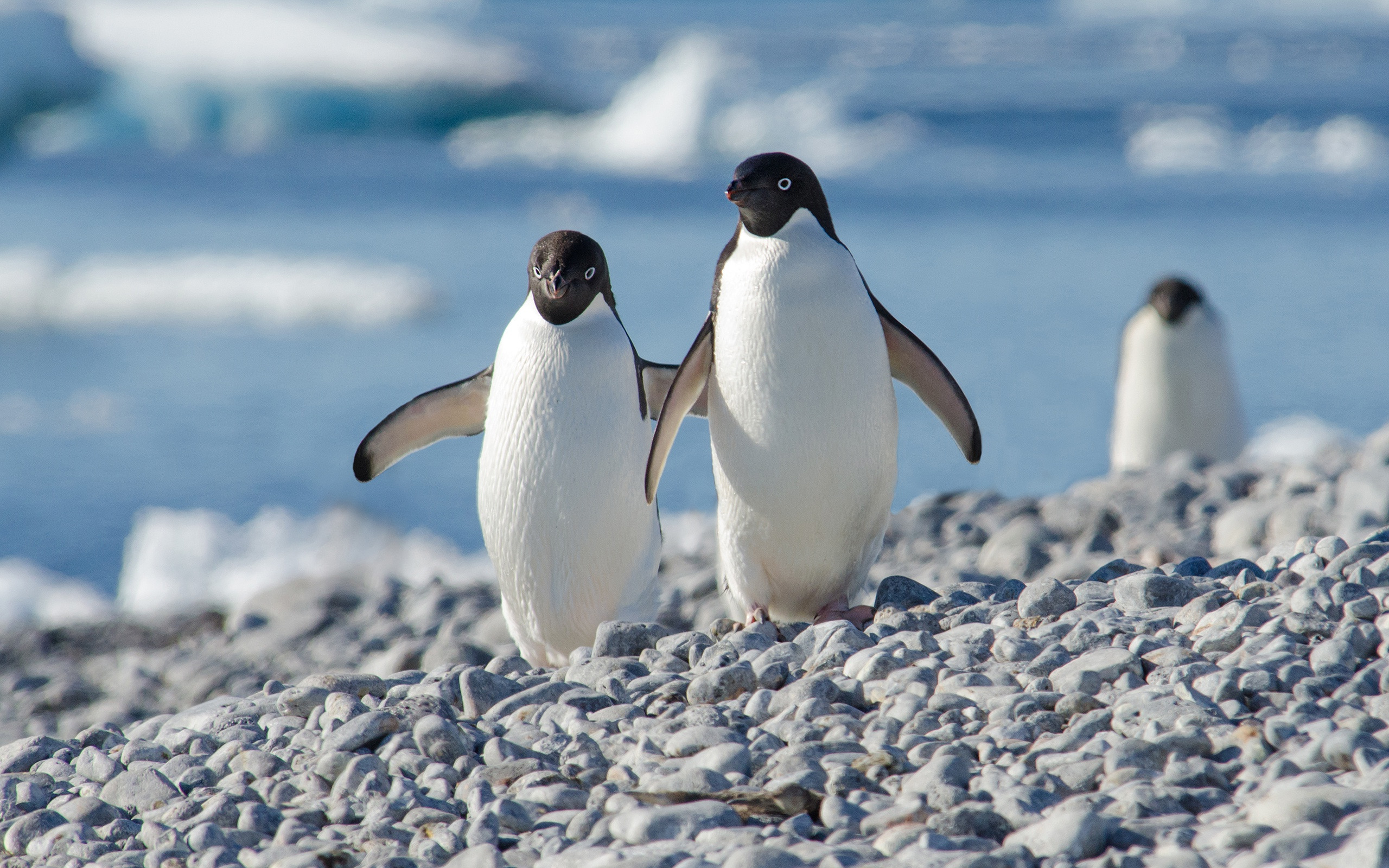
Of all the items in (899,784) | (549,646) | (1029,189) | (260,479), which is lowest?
(899,784)

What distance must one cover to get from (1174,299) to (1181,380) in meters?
0.42

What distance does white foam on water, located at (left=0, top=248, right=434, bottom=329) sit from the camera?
14.8m

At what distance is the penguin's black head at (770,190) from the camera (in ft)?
11.0

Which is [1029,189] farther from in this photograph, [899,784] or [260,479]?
[899,784]

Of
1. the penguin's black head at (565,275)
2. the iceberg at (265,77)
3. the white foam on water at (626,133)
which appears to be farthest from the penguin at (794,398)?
the iceberg at (265,77)

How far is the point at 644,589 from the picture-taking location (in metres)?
3.74

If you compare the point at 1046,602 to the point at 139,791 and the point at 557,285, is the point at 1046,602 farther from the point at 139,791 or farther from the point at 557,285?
the point at 139,791

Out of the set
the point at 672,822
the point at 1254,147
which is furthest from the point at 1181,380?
the point at 1254,147

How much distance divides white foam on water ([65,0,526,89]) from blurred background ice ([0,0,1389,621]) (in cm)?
14

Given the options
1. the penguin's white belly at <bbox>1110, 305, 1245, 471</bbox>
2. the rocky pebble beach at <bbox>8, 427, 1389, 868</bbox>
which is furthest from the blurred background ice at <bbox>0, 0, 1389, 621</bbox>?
the rocky pebble beach at <bbox>8, 427, 1389, 868</bbox>

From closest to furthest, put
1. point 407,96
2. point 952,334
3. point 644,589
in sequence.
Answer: point 644,589, point 952,334, point 407,96

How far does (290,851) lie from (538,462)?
1.35 meters

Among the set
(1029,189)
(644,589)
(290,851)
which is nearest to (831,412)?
(644,589)

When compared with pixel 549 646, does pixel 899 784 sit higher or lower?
lower
